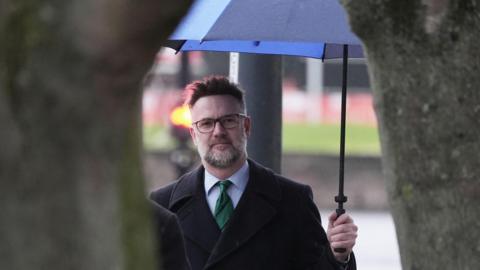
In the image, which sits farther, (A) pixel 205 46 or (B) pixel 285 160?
(B) pixel 285 160

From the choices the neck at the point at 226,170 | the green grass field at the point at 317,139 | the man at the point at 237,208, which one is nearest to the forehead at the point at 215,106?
the man at the point at 237,208

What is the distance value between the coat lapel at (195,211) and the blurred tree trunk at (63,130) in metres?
3.33

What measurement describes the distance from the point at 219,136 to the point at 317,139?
73.8 ft

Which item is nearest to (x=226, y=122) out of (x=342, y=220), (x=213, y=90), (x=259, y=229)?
(x=213, y=90)

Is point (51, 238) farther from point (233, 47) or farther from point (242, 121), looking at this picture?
point (233, 47)

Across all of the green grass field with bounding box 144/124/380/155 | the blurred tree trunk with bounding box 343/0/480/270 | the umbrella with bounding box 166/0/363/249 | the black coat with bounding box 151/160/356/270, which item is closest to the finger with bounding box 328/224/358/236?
the black coat with bounding box 151/160/356/270

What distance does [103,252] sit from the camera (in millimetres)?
2789

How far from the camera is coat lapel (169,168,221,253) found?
6191 mm

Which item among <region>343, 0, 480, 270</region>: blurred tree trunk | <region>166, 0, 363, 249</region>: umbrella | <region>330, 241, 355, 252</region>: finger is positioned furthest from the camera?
<region>330, 241, 355, 252</region>: finger

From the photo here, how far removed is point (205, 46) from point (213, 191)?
103 cm

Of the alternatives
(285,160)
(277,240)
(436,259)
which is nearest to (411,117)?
(436,259)

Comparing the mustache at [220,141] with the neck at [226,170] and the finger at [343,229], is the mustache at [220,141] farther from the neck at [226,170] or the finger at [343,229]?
the finger at [343,229]

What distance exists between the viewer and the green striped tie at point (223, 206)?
6285 mm

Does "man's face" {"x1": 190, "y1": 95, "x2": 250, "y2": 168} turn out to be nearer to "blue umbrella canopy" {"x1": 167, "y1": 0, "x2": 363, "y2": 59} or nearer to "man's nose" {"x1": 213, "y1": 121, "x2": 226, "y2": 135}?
"man's nose" {"x1": 213, "y1": 121, "x2": 226, "y2": 135}
